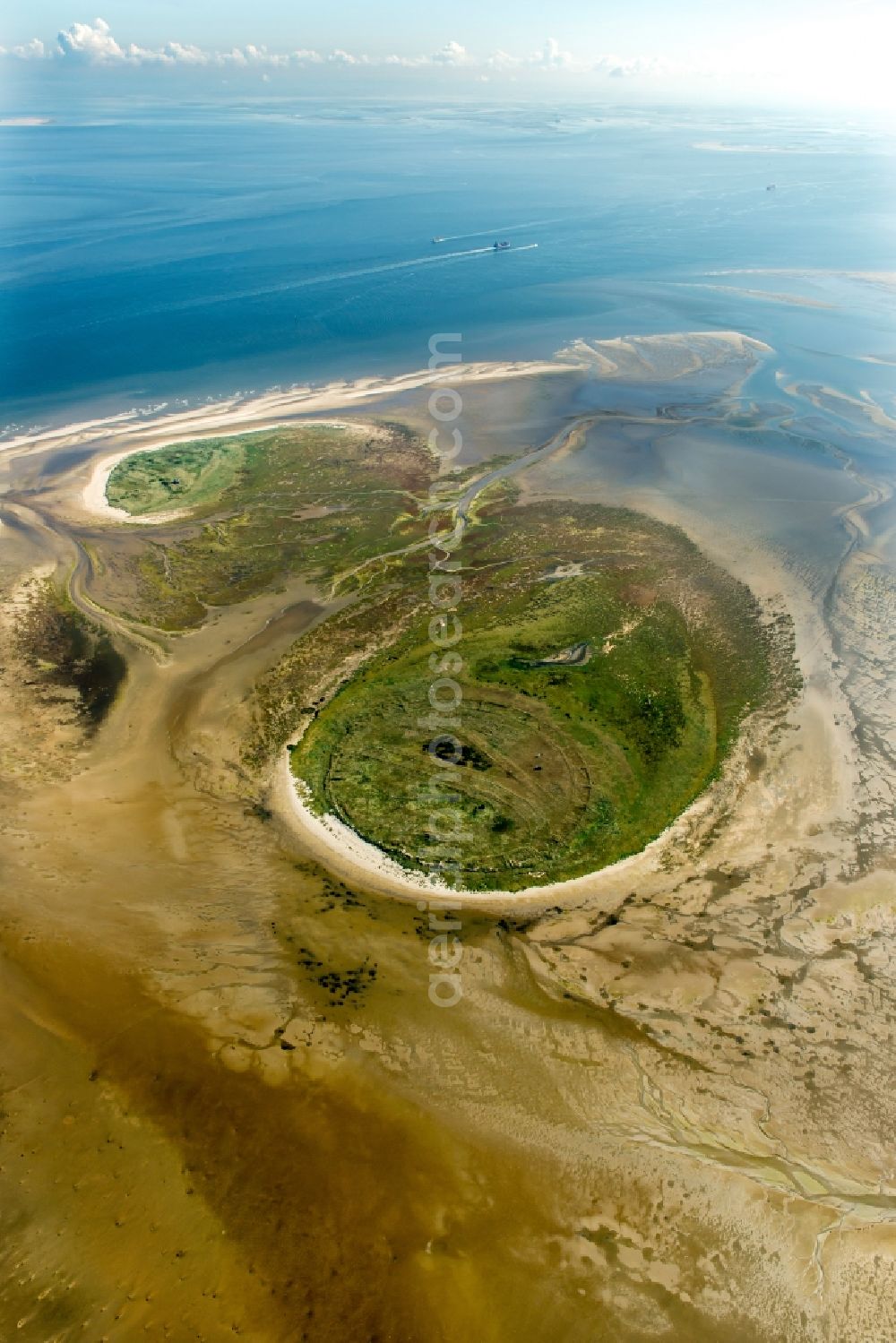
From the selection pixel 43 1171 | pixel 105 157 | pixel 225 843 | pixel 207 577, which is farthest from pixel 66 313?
pixel 105 157

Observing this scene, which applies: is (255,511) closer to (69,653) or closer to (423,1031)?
(69,653)

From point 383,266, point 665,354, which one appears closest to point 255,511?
point 665,354

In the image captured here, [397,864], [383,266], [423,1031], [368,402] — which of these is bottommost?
[423,1031]

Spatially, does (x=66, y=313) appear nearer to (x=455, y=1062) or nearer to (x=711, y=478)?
(x=711, y=478)

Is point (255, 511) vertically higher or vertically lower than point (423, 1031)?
higher

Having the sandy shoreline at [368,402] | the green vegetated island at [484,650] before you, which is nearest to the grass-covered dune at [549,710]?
the green vegetated island at [484,650]

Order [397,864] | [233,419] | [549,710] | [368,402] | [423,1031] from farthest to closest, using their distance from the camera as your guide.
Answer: [368,402] → [233,419] → [549,710] → [397,864] → [423,1031]

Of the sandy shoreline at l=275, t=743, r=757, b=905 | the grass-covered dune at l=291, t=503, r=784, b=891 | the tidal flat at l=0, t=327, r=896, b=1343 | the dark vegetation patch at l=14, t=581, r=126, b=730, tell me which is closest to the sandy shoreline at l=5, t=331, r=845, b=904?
the sandy shoreline at l=275, t=743, r=757, b=905

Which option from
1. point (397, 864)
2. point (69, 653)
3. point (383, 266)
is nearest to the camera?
point (397, 864)
